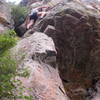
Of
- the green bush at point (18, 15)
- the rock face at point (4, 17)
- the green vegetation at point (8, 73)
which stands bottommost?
the green bush at point (18, 15)

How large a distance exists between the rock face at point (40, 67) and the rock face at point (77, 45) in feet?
6.33

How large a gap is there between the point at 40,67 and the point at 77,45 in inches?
208

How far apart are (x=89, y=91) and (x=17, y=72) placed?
8.74 meters

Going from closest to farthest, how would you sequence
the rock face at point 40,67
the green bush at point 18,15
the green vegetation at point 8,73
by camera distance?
the green vegetation at point 8,73 < the rock face at point 40,67 < the green bush at point 18,15

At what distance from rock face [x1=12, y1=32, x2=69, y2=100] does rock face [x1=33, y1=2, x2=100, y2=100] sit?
1.93 metres

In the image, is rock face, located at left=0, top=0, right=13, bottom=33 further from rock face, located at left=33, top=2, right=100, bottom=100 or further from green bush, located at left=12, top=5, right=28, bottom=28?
rock face, located at left=33, top=2, right=100, bottom=100

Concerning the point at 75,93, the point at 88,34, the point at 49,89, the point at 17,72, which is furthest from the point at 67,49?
the point at 17,72

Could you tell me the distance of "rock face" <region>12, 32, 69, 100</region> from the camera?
11438 millimetres

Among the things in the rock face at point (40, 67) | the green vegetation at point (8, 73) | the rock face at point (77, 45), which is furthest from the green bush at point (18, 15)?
the green vegetation at point (8, 73)

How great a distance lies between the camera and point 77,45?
1786 cm

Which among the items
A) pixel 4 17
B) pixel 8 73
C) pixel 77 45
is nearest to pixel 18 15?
pixel 4 17

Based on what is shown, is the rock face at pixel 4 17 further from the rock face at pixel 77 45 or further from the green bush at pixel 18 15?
the rock face at pixel 77 45

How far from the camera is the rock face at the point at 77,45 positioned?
1764 cm

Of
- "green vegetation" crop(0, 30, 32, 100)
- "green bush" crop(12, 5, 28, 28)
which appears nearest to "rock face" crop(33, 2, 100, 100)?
"green bush" crop(12, 5, 28, 28)
